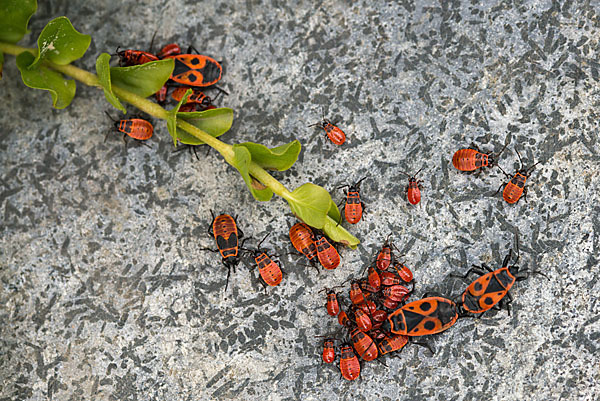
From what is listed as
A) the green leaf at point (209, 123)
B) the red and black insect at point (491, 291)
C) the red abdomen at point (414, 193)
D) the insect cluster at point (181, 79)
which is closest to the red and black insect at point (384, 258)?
the red abdomen at point (414, 193)

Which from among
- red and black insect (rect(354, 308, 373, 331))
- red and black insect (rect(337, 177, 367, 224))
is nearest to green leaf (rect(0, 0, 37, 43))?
red and black insect (rect(337, 177, 367, 224))

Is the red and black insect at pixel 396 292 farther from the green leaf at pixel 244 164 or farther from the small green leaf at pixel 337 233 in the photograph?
the green leaf at pixel 244 164

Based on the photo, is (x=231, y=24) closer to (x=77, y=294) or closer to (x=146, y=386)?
(x=77, y=294)

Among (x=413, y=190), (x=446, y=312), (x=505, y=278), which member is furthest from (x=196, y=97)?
(x=505, y=278)

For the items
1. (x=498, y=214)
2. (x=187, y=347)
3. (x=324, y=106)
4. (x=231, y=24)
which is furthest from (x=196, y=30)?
(x=498, y=214)

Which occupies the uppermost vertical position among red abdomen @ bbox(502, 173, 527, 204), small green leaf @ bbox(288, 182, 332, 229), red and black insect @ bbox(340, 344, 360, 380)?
small green leaf @ bbox(288, 182, 332, 229)

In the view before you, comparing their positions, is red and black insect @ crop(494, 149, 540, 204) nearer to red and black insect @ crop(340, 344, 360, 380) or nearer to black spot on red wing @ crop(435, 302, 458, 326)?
black spot on red wing @ crop(435, 302, 458, 326)

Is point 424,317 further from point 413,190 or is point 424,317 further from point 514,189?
point 514,189
